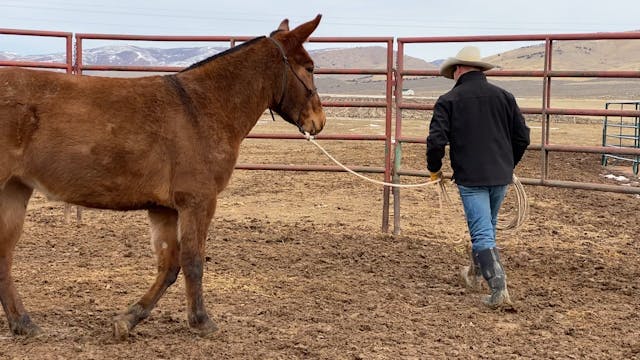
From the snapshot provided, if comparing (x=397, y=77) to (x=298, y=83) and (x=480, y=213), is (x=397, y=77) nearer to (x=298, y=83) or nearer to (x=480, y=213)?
(x=480, y=213)

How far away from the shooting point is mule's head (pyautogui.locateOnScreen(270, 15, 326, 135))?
430cm

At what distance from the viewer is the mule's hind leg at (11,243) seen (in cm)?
381

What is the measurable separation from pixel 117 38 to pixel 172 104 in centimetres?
366

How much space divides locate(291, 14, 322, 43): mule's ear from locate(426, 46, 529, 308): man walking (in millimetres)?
999

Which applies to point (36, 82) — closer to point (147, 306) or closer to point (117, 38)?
point (147, 306)

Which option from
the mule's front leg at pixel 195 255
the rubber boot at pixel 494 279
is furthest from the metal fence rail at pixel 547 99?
the mule's front leg at pixel 195 255

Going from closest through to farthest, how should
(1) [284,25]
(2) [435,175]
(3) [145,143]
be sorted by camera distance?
1. (3) [145,143]
2. (1) [284,25]
3. (2) [435,175]

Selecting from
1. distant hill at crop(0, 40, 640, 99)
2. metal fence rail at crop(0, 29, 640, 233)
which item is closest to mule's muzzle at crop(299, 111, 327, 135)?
metal fence rail at crop(0, 29, 640, 233)

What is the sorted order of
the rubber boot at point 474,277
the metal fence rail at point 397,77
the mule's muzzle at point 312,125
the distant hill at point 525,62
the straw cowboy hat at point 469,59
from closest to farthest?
the mule's muzzle at point 312,125
the straw cowboy hat at point 469,59
the rubber boot at point 474,277
the metal fence rail at point 397,77
the distant hill at point 525,62

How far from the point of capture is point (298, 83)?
435cm

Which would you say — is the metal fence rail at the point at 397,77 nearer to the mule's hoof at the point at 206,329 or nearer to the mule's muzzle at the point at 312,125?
the mule's muzzle at the point at 312,125

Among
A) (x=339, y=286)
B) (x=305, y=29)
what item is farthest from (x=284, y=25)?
(x=339, y=286)

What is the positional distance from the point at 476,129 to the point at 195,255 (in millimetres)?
2028

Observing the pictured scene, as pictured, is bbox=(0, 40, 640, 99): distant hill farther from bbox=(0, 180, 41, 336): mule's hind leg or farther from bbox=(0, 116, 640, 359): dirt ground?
bbox=(0, 180, 41, 336): mule's hind leg
